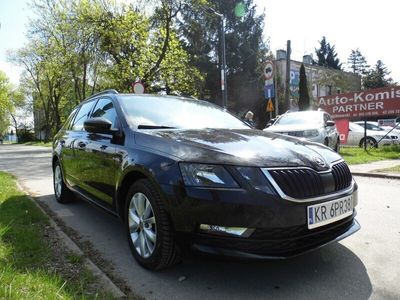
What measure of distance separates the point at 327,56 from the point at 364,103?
193 ft

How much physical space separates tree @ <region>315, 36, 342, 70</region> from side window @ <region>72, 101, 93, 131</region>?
68661 mm

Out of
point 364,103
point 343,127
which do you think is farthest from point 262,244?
point 343,127

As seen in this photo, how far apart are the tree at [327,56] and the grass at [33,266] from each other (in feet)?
231

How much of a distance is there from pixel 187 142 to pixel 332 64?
71.4m

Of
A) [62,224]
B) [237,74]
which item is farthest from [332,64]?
[62,224]

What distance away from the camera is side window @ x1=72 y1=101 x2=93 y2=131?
18.3 ft

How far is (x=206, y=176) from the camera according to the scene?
2.97m

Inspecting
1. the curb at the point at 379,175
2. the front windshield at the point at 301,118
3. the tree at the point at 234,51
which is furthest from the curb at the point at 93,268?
the tree at the point at 234,51

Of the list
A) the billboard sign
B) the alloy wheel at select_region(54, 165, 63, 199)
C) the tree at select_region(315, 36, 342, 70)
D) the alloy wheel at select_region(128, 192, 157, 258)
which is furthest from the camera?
the tree at select_region(315, 36, 342, 70)

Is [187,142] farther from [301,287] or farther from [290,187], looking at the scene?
[301,287]

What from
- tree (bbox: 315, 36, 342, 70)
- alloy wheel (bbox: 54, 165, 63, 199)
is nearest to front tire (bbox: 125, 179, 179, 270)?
alloy wheel (bbox: 54, 165, 63, 199)

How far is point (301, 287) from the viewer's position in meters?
3.12

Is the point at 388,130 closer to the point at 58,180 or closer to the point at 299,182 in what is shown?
the point at 58,180

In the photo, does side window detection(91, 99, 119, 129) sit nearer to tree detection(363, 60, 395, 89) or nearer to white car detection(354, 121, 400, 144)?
white car detection(354, 121, 400, 144)
